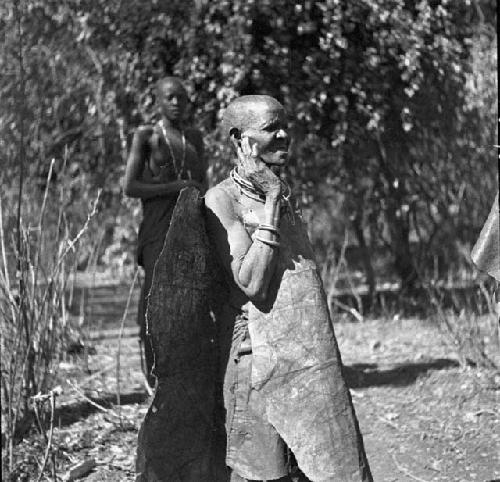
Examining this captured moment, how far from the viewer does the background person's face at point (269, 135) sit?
3.05m

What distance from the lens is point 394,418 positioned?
19.9 feet

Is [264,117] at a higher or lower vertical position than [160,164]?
higher

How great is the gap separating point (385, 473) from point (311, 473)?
2317 mm

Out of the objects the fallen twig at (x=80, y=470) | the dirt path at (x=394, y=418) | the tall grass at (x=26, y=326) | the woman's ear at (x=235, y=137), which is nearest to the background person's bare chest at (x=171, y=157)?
the tall grass at (x=26, y=326)

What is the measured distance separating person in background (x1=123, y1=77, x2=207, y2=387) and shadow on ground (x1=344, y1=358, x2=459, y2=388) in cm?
202

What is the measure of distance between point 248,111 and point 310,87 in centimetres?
574

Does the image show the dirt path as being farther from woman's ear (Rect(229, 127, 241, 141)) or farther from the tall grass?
woman's ear (Rect(229, 127, 241, 141))

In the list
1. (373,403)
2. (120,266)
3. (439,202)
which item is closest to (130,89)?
(120,266)

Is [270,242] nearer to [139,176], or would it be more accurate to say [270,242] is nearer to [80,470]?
[80,470]

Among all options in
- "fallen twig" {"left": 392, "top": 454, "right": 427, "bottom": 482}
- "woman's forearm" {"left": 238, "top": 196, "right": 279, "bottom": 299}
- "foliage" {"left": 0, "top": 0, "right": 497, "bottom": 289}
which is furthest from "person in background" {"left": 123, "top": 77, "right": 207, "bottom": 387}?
"foliage" {"left": 0, "top": 0, "right": 497, "bottom": 289}

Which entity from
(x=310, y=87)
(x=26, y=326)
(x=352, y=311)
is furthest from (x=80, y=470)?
(x=352, y=311)

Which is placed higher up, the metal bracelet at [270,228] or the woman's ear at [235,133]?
the woman's ear at [235,133]

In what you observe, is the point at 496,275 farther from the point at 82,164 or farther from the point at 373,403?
the point at 82,164

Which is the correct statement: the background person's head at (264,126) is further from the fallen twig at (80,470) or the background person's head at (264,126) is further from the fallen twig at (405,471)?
the fallen twig at (405,471)
